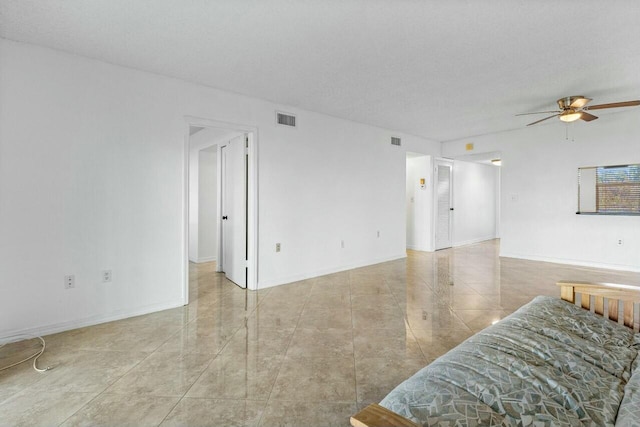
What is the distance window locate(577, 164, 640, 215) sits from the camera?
5.14m

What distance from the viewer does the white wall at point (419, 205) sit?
7453 mm

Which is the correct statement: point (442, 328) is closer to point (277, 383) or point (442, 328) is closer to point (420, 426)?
point (277, 383)

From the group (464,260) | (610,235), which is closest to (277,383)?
(464,260)

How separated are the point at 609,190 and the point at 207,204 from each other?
7.45 m

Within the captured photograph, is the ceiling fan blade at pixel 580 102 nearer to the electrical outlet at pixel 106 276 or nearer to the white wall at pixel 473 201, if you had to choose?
the white wall at pixel 473 201

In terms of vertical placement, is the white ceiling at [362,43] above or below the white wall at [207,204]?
above

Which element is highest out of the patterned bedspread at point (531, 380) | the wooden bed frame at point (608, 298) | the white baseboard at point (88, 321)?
the wooden bed frame at point (608, 298)

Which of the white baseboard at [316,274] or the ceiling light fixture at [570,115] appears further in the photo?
the white baseboard at [316,274]

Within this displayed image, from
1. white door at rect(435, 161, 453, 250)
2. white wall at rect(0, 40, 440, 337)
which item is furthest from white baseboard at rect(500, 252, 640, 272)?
white wall at rect(0, 40, 440, 337)

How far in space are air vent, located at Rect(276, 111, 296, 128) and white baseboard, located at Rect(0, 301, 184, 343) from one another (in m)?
2.77

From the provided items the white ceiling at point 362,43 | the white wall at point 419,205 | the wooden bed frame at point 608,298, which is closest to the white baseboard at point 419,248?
the white wall at point 419,205

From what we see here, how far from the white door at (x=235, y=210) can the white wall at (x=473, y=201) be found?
589 cm

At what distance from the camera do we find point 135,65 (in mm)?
3232

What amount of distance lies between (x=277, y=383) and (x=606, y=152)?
652 cm
